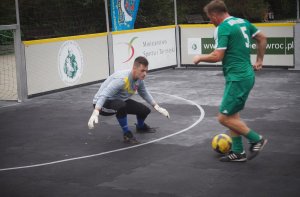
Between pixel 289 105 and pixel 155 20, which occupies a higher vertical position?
pixel 155 20

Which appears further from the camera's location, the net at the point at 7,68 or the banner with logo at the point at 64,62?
the net at the point at 7,68

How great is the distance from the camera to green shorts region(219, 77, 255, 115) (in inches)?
288

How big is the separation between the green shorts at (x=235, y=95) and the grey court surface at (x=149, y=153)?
803 millimetres

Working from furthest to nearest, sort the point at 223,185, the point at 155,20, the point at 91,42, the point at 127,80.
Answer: the point at 155,20, the point at 91,42, the point at 127,80, the point at 223,185

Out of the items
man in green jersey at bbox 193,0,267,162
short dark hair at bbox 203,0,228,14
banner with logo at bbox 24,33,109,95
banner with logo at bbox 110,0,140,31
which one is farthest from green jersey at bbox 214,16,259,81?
banner with logo at bbox 110,0,140,31

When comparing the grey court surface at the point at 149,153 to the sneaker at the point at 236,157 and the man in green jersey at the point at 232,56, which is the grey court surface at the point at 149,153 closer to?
the sneaker at the point at 236,157

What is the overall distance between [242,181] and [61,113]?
621 centimetres

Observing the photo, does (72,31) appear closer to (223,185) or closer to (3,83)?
(3,83)

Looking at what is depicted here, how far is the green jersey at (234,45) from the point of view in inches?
285

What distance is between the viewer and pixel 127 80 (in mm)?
9016

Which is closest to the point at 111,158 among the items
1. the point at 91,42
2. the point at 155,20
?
the point at 91,42

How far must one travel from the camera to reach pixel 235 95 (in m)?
7.32

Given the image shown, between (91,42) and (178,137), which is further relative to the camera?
(91,42)

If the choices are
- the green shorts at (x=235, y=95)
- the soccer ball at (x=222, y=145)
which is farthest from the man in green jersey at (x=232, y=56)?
the soccer ball at (x=222, y=145)
